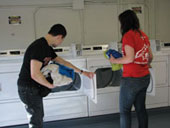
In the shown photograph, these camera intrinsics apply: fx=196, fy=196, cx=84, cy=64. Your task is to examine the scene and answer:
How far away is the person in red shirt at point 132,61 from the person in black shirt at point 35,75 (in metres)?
0.61

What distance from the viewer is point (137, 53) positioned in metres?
1.87

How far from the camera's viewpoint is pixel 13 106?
9.25 feet

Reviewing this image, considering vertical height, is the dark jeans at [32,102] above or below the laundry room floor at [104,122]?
above

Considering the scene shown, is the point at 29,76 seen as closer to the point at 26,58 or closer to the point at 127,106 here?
the point at 26,58

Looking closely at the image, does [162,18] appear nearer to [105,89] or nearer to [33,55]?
[105,89]

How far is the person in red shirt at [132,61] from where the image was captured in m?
1.84

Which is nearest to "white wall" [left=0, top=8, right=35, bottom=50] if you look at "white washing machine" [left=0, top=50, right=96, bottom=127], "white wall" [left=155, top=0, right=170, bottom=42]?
"white washing machine" [left=0, top=50, right=96, bottom=127]

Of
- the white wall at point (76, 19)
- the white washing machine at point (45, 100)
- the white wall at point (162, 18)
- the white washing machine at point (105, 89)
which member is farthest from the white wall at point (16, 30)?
the white wall at point (162, 18)

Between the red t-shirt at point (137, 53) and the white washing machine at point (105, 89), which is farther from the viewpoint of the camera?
the white washing machine at point (105, 89)

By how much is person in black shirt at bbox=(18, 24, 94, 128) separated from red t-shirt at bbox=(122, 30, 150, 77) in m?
0.62

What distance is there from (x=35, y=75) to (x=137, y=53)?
966mm

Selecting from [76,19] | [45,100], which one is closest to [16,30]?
[76,19]

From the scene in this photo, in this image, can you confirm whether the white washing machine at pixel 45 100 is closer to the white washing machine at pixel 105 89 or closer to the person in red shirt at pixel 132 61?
the white washing machine at pixel 105 89

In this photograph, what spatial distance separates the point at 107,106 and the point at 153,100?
81 centimetres
